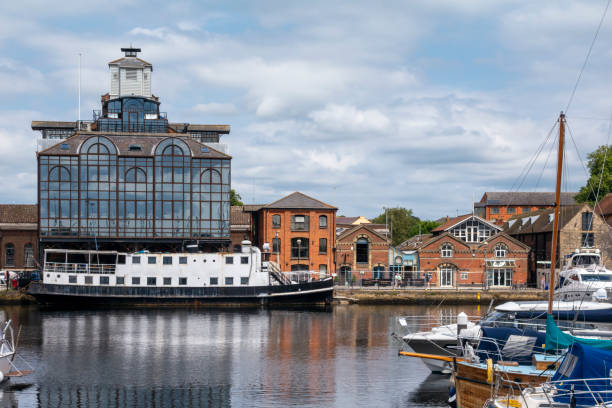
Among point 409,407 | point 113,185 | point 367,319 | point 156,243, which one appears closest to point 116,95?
point 113,185

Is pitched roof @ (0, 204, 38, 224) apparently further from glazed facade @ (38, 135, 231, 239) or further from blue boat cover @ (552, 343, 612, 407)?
blue boat cover @ (552, 343, 612, 407)

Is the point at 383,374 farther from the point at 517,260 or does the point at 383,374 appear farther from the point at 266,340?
the point at 517,260

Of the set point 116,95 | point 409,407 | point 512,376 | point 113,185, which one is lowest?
point 409,407

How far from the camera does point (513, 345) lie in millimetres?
27469

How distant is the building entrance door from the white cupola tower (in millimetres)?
38307

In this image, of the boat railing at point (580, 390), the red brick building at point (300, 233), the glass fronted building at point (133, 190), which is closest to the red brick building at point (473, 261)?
the red brick building at point (300, 233)

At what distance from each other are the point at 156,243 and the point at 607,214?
5348 centimetres

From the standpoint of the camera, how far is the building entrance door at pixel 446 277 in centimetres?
7831

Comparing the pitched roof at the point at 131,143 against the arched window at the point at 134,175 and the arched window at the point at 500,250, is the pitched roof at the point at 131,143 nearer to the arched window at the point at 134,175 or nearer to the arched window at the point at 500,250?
the arched window at the point at 134,175

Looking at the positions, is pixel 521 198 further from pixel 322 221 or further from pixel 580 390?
pixel 580 390

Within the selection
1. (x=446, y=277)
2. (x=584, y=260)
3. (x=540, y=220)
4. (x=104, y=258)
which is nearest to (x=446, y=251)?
(x=446, y=277)

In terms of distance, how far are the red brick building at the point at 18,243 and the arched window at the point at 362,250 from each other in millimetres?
34930

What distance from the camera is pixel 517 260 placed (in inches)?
3110

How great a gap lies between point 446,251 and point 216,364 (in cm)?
4685
